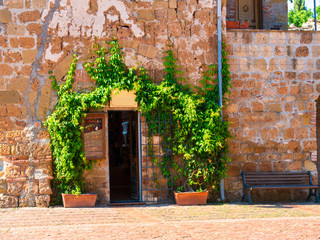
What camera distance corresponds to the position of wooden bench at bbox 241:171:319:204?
27.7ft

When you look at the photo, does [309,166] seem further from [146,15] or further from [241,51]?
[146,15]

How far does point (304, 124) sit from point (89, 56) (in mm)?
4239

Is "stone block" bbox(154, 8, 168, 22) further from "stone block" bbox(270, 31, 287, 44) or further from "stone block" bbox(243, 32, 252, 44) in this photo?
"stone block" bbox(270, 31, 287, 44)

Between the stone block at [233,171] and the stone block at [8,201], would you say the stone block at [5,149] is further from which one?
the stone block at [233,171]

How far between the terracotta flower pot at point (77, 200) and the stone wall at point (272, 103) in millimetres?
2560

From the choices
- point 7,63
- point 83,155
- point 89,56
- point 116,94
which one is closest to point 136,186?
point 83,155

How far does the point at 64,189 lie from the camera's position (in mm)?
7914

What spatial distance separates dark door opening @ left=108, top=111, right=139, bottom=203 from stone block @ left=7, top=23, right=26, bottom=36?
8.05 ft

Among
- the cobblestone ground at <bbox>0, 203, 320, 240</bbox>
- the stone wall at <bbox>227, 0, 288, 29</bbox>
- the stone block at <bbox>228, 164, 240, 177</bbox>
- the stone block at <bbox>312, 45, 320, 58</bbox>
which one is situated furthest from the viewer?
the stone wall at <bbox>227, 0, 288, 29</bbox>

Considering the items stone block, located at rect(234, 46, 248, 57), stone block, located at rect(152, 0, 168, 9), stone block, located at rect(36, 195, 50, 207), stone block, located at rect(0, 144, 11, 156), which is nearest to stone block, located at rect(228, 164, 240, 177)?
stone block, located at rect(234, 46, 248, 57)

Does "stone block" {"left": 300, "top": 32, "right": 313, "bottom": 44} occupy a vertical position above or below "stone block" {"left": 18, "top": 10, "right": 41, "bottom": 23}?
below

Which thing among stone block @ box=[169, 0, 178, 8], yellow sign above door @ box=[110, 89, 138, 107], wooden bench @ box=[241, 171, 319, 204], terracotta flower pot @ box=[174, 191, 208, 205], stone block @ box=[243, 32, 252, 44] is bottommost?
terracotta flower pot @ box=[174, 191, 208, 205]

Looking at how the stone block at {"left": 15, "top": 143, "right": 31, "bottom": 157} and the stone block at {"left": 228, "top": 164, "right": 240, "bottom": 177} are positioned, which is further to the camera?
the stone block at {"left": 228, "top": 164, "right": 240, "bottom": 177}

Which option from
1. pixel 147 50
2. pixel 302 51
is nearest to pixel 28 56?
pixel 147 50
